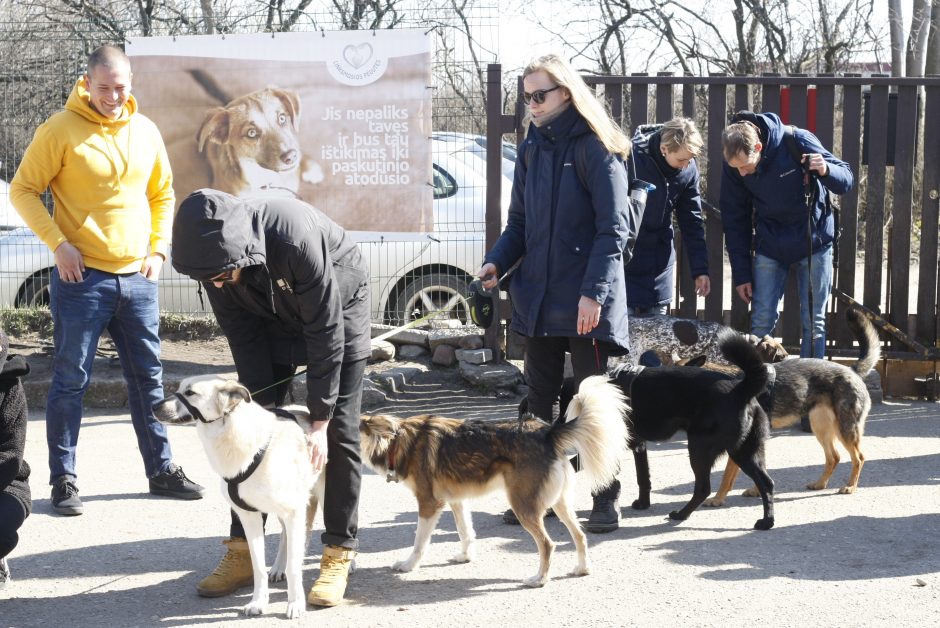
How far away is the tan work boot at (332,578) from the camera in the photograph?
4.04 m

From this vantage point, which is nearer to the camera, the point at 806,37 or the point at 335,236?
the point at 335,236

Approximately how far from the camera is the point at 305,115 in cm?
842

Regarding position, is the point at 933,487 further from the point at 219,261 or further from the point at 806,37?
the point at 806,37

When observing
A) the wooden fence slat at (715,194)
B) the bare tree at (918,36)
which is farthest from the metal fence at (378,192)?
the bare tree at (918,36)

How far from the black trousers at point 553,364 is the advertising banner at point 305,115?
3604mm

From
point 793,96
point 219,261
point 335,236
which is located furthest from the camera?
point 793,96

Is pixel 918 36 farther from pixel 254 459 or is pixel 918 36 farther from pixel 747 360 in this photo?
pixel 254 459

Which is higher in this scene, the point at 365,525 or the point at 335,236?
the point at 335,236

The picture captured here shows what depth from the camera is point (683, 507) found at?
5316 mm

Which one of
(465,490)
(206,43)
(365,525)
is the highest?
(206,43)

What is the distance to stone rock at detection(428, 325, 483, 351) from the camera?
8.37 metres

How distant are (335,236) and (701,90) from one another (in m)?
6.78

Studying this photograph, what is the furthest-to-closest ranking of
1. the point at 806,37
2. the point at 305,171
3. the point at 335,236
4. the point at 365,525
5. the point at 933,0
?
the point at 806,37 → the point at 933,0 → the point at 305,171 → the point at 365,525 → the point at 335,236

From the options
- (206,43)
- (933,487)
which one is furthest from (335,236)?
(206,43)
